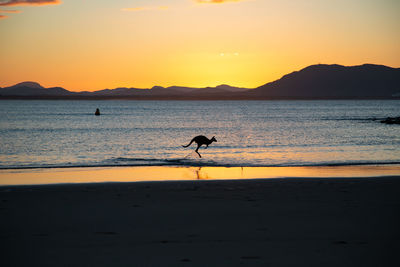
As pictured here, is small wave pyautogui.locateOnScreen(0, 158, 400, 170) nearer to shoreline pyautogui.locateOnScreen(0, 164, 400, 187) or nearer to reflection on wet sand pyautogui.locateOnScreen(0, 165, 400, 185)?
shoreline pyautogui.locateOnScreen(0, 164, 400, 187)

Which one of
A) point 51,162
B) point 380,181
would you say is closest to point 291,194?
point 380,181

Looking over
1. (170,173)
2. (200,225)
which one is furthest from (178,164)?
(200,225)

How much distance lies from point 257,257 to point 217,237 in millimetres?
1163

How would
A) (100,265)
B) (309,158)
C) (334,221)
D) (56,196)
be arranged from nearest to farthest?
1. (100,265)
2. (334,221)
3. (56,196)
4. (309,158)

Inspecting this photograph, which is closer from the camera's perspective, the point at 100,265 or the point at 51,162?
the point at 100,265

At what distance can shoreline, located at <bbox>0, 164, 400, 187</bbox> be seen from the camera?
15109 mm

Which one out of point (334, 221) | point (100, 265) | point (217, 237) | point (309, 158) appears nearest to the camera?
point (100, 265)

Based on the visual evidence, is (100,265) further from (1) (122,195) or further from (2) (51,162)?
(2) (51,162)

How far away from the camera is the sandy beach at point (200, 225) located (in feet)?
20.7

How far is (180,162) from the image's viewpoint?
2067 cm

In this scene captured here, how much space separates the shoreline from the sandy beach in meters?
2.33

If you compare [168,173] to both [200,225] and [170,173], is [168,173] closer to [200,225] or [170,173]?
[170,173]

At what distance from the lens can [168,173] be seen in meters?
16.8

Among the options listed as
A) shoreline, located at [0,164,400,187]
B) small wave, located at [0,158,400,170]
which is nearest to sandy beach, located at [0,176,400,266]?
shoreline, located at [0,164,400,187]
